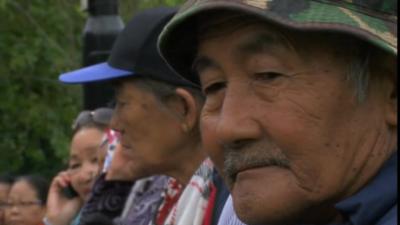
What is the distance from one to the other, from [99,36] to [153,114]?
17.7 ft

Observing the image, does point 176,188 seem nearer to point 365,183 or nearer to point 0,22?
point 365,183

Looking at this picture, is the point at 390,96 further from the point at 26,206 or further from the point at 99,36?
the point at 99,36

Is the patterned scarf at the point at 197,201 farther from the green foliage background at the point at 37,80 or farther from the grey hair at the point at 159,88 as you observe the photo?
the green foliage background at the point at 37,80

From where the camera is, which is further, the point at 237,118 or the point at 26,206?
the point at 26,206

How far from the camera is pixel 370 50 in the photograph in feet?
7.15

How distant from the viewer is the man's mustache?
216cm

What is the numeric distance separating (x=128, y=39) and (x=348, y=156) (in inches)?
83.2

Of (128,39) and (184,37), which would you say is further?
(128,39)

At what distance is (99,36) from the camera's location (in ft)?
31.0

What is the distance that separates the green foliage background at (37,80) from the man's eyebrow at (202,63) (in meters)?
13.6

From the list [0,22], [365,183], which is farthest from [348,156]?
[0,22]

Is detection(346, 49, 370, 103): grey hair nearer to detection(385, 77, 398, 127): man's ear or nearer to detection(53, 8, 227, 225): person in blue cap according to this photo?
detection(385, 77, 398, 127): man's ear

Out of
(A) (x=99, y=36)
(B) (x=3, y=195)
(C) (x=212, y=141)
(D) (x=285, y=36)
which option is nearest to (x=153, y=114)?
(C) (x=212, y=141)

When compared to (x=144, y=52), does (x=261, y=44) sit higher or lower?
higher
